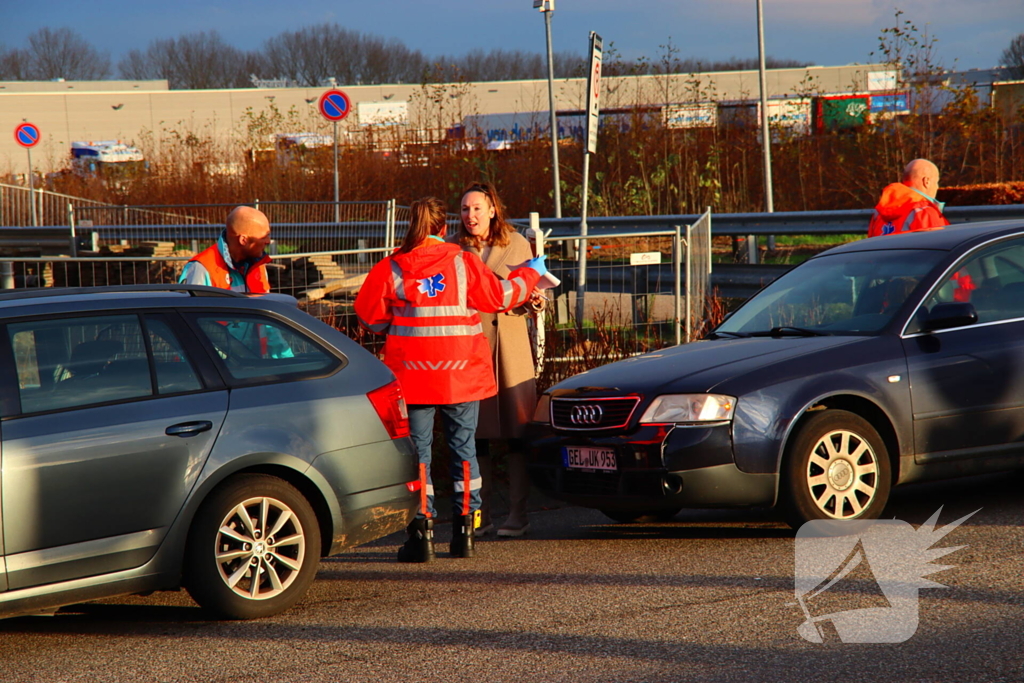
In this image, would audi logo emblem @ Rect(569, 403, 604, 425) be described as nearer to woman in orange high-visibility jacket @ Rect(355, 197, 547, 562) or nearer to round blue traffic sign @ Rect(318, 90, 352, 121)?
woman in orange high-visibility jacket @ Rect(355, 197, 547, 562)

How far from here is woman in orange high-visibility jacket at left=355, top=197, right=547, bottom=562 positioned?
240 inches

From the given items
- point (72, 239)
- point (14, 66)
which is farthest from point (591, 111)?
point (14, 66)

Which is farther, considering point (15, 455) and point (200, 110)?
point (200, 110)

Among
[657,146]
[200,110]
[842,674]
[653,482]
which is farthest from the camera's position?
[200,110]

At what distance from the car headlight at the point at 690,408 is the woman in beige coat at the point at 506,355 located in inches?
37.6

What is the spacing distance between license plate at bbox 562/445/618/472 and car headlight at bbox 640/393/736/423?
0.28m

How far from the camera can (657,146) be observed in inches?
898

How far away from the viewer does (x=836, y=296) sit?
7.04 meters

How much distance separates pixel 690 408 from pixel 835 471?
2.84 ft

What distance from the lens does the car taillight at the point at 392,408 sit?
5.53 metres

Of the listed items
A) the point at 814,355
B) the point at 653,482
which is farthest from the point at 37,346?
the point at 814,355

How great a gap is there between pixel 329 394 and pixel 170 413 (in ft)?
2.44

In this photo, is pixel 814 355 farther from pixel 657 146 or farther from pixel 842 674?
pixel 657 146

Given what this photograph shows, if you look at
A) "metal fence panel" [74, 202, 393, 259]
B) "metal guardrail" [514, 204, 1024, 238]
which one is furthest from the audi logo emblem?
"metal fence panel" [74, 202, 393, 259]
